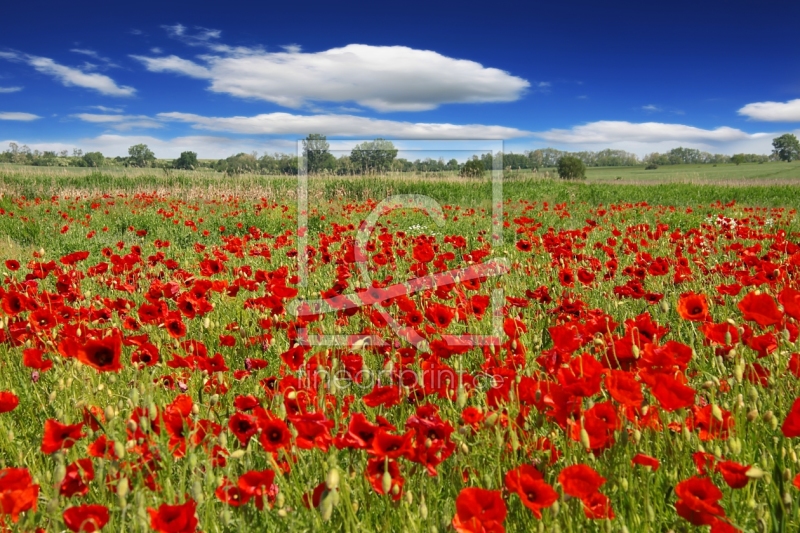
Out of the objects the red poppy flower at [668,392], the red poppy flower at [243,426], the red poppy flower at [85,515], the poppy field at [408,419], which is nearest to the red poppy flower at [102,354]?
the poppy field at [408,419]

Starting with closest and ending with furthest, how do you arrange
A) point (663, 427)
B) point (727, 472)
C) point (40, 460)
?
point (727, 472) → point (663, 427) → point (40, 460)

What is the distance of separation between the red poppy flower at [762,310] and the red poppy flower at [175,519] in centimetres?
173

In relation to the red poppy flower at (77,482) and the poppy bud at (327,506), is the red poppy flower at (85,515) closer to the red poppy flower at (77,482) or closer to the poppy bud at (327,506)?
the red poppy flower at (77,482)

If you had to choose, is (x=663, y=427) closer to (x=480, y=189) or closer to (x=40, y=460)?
(x=40, y=460)

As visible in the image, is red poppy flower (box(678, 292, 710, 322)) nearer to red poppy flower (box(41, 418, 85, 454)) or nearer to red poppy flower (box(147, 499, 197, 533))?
red poppy flower (box(147, 499, 197, 533))

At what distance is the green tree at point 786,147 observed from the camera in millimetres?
99194

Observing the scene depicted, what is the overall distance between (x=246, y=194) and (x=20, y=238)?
7.93 m

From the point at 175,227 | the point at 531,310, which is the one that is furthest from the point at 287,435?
the point at 175,227

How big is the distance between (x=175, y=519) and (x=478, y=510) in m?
0.64

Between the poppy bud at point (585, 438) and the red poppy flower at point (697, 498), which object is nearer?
the red poppy flower at point (697, 498)

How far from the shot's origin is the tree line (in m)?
7.57

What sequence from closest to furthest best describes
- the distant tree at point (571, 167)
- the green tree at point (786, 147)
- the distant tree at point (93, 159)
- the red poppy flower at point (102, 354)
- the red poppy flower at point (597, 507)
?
the red poppy flower at point (597, 507)
the red poppy flower at point (102, 354)
the distant tree at point (571, 167)
the distant tree at point (93, 159)
the green tree at point (786, 147)

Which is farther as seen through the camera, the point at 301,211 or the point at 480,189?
the point at 480,189

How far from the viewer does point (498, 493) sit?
110 cm
